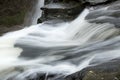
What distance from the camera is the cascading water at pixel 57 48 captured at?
256 inches

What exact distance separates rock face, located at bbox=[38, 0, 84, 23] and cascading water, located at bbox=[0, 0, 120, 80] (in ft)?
0.91

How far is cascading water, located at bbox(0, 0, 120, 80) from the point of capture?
21.4 feet

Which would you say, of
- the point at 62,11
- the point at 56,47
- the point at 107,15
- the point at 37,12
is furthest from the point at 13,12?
the point at 56,47

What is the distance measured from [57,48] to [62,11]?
98.5 inches

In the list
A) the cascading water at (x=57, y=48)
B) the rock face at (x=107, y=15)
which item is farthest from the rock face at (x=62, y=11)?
the rock face at (x=107, y=15)

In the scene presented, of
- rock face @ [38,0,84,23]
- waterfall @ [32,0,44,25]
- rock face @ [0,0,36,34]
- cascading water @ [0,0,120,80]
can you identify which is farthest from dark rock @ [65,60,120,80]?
waterfall @ [32,0,44,25]

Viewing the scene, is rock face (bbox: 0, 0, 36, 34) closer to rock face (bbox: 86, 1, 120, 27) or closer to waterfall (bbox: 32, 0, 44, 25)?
waterfall (bbox: 32, 0, 44, 25)

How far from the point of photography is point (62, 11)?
10.3 m

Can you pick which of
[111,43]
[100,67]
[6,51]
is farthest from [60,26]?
[100,67]

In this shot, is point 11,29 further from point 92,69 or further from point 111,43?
point 92,69

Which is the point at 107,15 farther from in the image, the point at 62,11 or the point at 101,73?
the point at 101,73

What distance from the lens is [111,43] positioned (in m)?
7.38

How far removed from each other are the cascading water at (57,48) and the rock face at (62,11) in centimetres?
28

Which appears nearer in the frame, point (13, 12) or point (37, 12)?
point (13, 12)
